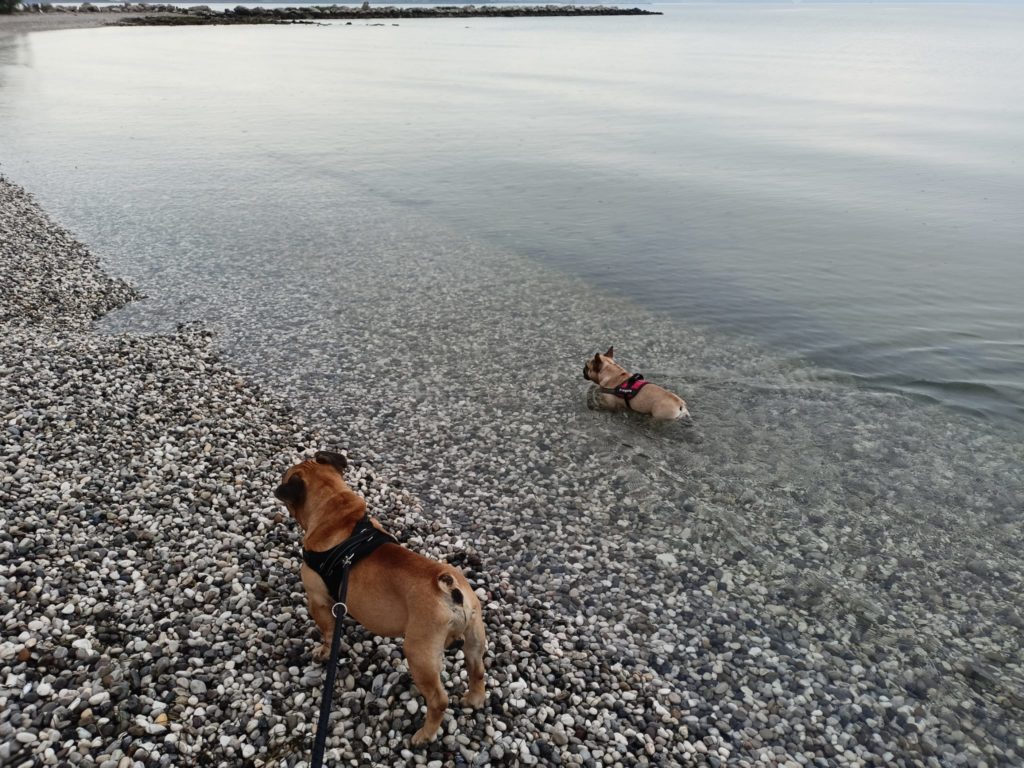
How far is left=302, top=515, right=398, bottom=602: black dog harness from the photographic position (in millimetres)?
6129

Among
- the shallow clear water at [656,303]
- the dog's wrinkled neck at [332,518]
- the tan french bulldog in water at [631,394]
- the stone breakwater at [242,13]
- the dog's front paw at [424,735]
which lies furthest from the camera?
the stone breakwater at [242,13]

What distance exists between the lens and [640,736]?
20.3 feet

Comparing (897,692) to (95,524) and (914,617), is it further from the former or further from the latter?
(95,524)

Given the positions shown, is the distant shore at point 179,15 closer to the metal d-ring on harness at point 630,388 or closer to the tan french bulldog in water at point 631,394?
the tan french bulldog in water at point 631,394

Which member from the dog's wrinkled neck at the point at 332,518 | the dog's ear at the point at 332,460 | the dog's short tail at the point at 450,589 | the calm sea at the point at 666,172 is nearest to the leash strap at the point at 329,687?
the dog's wrinkled neck at the point at 332,518

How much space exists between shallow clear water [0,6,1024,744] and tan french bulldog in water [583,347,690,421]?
1.13 feet

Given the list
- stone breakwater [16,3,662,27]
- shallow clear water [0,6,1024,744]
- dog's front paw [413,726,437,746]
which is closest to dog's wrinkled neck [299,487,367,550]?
dog's front paw [413,726,437,746]

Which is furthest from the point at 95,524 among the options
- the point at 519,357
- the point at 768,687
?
the point at 519,357

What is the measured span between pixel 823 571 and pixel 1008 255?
18.2 metres

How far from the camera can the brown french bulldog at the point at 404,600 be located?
559 centimetres

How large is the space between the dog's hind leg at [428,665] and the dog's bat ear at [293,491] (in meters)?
2.02

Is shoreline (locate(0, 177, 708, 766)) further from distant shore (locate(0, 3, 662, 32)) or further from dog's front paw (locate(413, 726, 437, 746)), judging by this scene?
distant shore (locate(0, 3, 662, 32))

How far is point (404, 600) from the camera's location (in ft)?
19.0

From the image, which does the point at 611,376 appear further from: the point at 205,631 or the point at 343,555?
the point at 205,631
